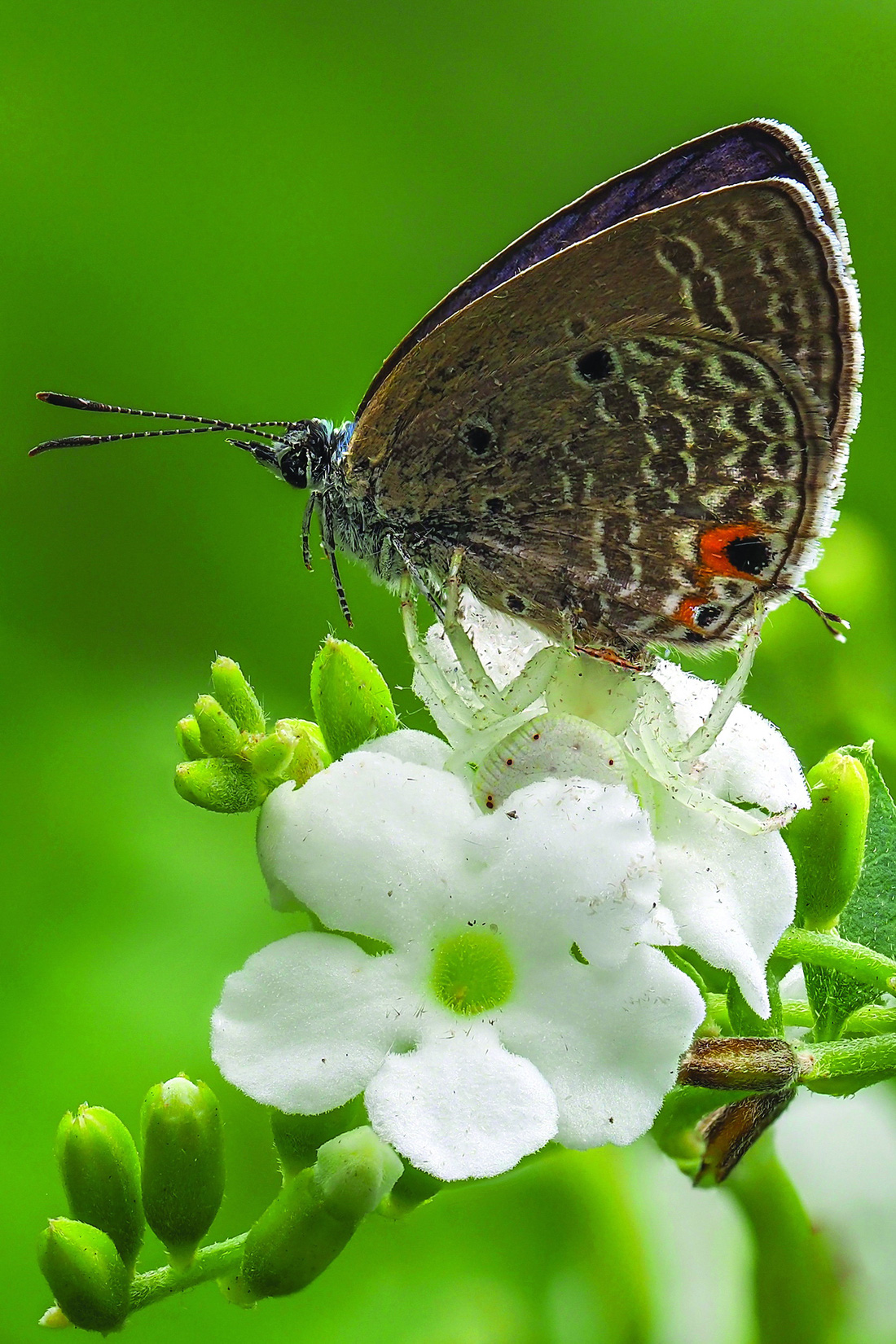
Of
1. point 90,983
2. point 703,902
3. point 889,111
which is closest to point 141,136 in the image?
point 889,111

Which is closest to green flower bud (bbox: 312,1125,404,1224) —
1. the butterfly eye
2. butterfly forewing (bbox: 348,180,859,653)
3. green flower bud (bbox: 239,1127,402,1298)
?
green flower bud (bbox: 239,1127,402,1298)

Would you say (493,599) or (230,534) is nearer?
(493,599)

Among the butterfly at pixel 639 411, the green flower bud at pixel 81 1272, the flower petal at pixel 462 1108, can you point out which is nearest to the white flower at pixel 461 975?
the flower petal at pixel 462 1108

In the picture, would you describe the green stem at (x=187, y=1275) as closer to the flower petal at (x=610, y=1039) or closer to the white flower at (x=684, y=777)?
the flower petal at (x=610, y=1039)

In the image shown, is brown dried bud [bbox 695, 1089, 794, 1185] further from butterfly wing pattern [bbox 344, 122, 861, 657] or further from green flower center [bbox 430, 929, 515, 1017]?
butterfly wing pattern [bbox 344, 122, 861, 657]

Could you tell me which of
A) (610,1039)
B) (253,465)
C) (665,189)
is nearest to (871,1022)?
(610,1039)

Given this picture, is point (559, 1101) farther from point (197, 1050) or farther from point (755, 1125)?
point (197, 1050)
